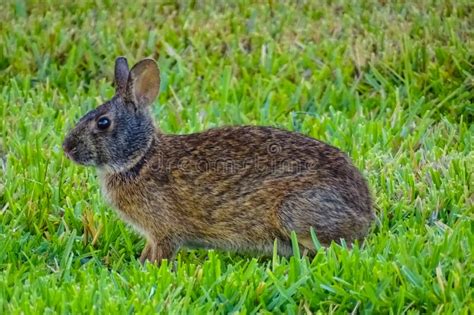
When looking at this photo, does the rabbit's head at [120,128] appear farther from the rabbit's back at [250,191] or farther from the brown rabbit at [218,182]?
the rabbit's back at [250,191]

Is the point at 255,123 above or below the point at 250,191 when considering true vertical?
below

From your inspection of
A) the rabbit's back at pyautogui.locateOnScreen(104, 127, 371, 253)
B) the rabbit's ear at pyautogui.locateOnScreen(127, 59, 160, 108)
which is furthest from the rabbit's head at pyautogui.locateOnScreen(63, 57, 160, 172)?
the rabbit's back at pyautogui.locateOnScreen(104, 127, 371, 253)

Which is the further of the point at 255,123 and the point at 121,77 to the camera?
the point at 255,123

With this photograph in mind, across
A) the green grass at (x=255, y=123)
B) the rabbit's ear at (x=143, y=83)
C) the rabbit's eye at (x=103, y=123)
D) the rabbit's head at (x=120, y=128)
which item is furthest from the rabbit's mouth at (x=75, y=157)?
the rabbit's ear at (x=143, y=83)

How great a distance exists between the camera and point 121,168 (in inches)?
211

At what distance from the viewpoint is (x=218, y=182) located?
5.22 m

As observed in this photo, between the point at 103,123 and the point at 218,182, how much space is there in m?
0.66

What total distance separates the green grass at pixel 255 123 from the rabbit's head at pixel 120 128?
1.11ft

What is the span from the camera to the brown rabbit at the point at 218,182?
5.02 metres

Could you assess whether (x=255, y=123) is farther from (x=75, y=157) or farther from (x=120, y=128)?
(x=75, y=157)

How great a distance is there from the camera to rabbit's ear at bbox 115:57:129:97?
18.0 ft

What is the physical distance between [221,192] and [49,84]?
2.71 meters

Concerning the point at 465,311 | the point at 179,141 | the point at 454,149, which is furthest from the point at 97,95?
the point at 465,311

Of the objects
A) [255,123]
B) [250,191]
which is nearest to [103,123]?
[250,191]
